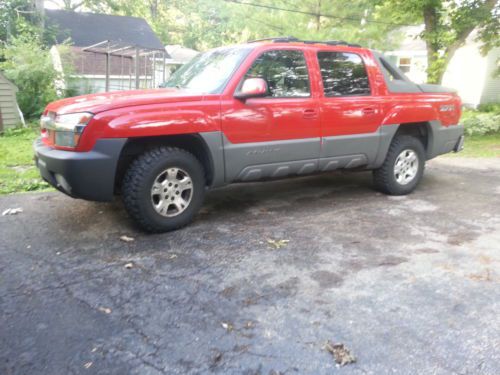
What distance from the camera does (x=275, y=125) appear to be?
433 centimetres

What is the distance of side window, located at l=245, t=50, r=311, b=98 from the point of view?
4.34 m

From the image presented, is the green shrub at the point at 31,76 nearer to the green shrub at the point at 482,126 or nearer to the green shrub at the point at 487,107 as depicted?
the green shrub at the point at 482,126

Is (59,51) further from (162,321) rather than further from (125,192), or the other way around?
(162,321)

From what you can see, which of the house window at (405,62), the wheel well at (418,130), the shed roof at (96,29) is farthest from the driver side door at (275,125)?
the house window at (405,62)

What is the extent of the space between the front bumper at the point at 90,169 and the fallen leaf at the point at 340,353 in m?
2.30

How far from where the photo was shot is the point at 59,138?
3730 millimetres

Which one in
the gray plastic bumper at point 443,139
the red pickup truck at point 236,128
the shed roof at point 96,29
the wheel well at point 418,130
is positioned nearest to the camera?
the red pickup truck at point 236,128

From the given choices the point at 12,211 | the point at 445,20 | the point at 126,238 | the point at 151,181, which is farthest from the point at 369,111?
the point at 445,20

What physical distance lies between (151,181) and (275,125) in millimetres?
1402

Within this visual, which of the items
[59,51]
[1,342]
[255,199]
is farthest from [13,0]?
[1,342]

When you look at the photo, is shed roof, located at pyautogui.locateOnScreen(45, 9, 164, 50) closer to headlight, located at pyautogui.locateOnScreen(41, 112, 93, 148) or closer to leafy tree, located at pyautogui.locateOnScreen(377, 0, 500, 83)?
leafy tree, located at pyautogui.locateOnScreen(377, 0, 500, 83)

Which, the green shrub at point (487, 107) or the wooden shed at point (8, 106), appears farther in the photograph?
the green shrub at point (487, 107)

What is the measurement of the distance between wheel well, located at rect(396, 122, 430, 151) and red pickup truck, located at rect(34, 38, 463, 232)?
31 mm

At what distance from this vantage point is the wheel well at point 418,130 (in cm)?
554
